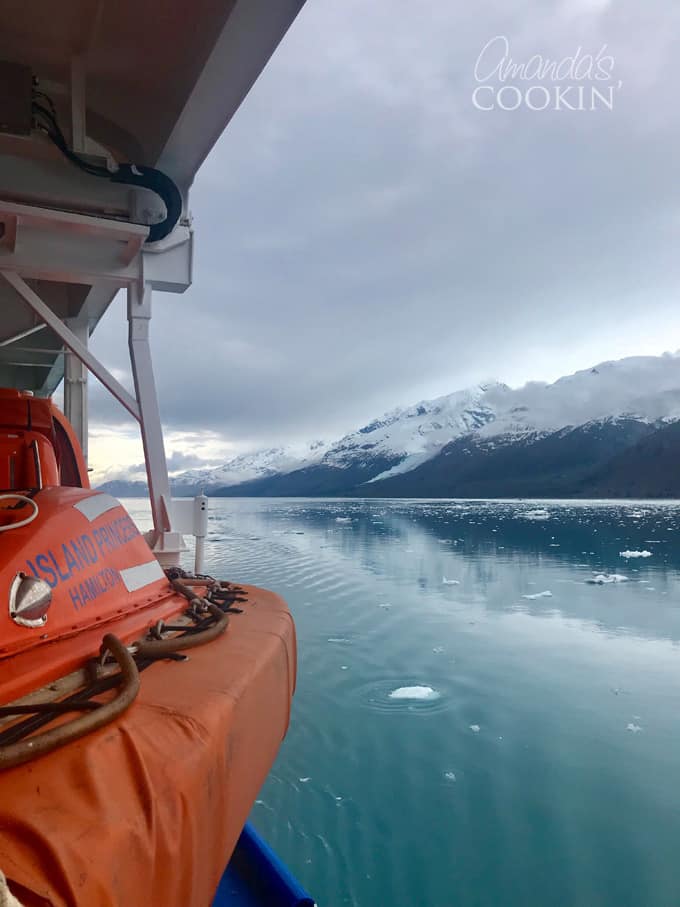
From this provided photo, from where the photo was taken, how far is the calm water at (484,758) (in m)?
2.64

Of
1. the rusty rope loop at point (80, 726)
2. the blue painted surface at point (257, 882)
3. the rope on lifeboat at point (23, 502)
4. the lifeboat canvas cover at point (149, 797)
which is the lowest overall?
the blue painted surface at point (257, 882)

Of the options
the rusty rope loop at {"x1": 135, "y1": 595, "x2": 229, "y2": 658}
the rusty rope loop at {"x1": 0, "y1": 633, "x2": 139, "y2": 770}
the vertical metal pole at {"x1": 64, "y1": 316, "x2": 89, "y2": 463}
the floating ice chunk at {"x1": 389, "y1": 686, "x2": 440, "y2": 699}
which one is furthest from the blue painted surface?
the vertical metal pole at {"x1": 64, "y1": 316, "x2": 89, "y2": 463}

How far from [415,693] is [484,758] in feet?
3.92

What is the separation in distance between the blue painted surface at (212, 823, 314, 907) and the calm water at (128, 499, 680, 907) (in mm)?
540

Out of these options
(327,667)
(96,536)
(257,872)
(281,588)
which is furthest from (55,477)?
(281,588)

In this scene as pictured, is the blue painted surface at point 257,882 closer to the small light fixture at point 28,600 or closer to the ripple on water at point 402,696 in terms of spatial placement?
the small light fixture at point 28,600

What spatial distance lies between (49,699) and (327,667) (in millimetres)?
4788

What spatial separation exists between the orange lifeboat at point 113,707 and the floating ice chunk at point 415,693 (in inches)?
121

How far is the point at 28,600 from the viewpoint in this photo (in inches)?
55.2

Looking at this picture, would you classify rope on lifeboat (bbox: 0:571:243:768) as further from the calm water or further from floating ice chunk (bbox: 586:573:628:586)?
floating ice chunk (bbox: 586:573:628:586)

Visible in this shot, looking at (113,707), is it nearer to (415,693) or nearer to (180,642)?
(180,642)

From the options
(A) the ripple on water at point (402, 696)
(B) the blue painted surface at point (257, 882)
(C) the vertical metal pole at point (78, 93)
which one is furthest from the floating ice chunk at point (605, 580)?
(C) the vertical metal pole at point (78, 93)

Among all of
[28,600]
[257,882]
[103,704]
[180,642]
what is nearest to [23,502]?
[28,600]

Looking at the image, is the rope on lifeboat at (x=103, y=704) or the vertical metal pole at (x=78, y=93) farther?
the vertical metal pole at (x=78, y=93)
